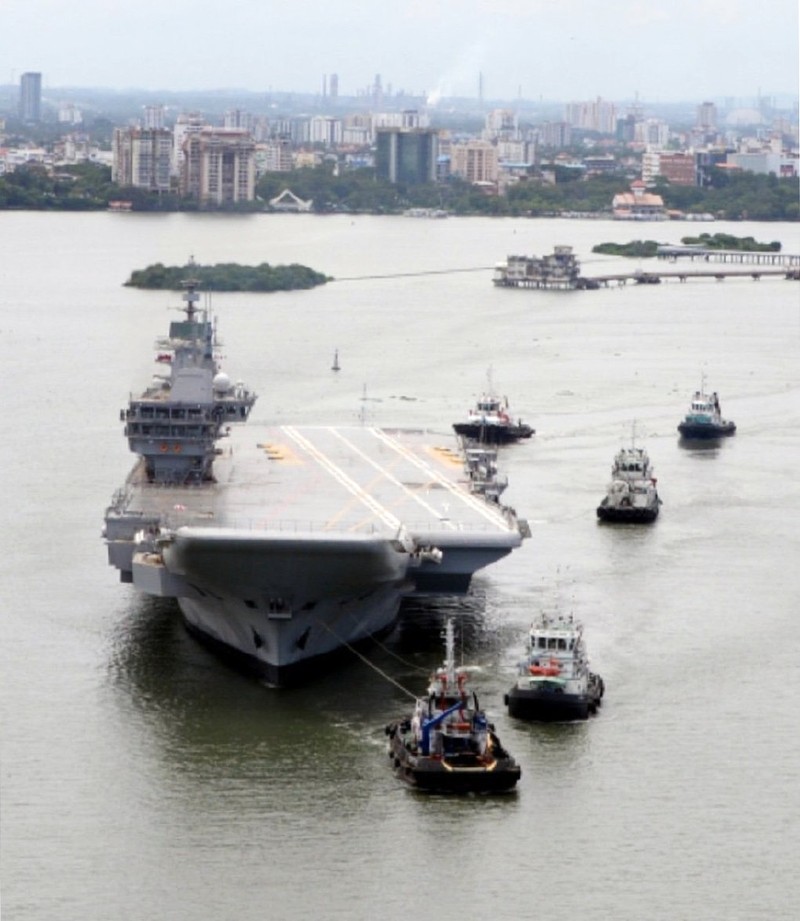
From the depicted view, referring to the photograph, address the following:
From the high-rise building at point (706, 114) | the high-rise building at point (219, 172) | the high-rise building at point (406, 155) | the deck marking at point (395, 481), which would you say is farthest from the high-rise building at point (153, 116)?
the deck marking at point (395, 481)

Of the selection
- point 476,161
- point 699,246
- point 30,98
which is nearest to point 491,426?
point 699,246

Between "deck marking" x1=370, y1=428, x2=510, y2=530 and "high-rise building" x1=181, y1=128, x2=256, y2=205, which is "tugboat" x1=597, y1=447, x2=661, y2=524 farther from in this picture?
"high-rise building" x1=181, y1=128, x2=256, y2=205

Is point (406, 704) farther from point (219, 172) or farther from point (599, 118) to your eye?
point (599, 118)

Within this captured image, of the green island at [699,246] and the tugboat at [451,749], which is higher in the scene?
the green island at [699,246]

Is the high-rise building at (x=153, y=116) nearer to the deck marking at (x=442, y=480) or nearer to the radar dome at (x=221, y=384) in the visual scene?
the deck marking at (x=442, y=480)

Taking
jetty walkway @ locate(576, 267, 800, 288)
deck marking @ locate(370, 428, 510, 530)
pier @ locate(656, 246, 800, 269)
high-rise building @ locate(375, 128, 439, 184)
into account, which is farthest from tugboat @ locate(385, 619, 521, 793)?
high-rise building @ locate(375, 128, 439, 184)
